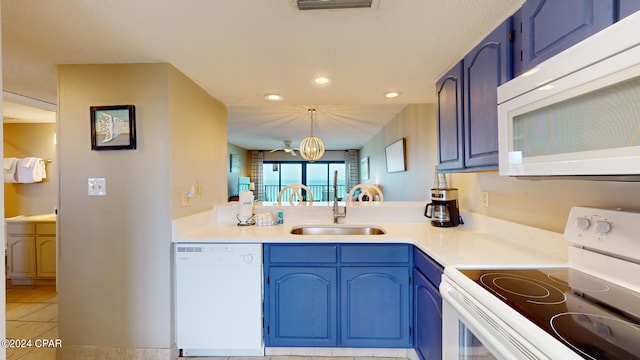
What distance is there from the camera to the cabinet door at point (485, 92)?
1.36 meters

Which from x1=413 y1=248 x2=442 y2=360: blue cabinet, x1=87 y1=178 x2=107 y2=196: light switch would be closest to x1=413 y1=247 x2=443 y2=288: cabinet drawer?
A: x1=413 y1=248 x2=442 y2=360: blue cabinet

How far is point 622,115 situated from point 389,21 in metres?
1.01

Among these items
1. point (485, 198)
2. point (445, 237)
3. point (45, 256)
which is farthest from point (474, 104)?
Result: point (45, 256)

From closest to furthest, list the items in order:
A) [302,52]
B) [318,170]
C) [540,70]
Answer: [540,70]
[302,52]
[318,170]

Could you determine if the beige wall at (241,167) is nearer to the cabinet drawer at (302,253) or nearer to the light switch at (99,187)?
the light switch at (99,187)

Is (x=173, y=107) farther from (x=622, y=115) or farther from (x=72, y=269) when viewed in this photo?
(x=622, y=115)

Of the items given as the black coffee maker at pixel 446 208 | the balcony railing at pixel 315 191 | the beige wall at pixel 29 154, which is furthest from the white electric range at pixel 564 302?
the balcony railing at pixel 315 191

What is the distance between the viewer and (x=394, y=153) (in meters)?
4.15

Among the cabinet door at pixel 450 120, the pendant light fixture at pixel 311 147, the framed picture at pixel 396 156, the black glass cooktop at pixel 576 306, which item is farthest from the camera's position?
the pendant light fixture at pixel 311 147

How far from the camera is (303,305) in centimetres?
191

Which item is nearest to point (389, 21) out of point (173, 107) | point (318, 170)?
point (173, 107)

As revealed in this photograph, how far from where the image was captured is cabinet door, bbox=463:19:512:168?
1357mm

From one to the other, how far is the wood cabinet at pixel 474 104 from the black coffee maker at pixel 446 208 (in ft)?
0.76

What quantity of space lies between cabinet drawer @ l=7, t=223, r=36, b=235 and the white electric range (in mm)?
4304
